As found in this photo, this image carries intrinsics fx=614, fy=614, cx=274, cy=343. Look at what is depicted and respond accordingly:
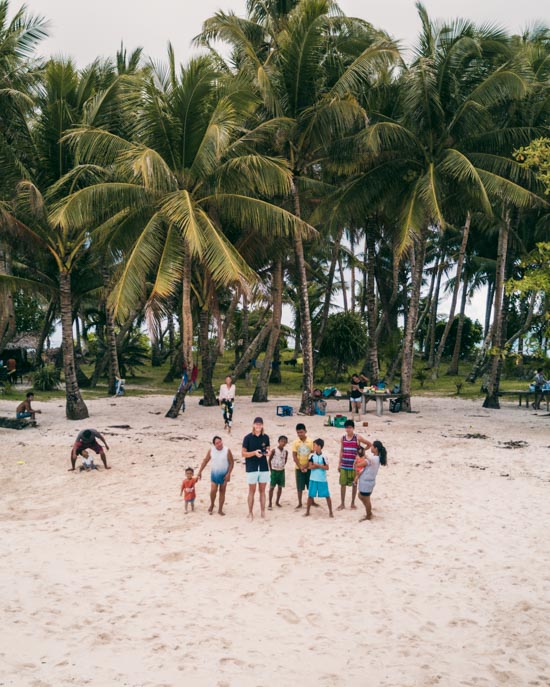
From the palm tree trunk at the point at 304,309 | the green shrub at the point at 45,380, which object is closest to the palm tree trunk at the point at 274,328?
the palm tree trunk at the point at 304,309

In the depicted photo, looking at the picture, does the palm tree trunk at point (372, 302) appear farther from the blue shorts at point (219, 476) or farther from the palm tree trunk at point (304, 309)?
the blue shorts at point (219, 476)

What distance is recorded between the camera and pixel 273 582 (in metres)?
7.00

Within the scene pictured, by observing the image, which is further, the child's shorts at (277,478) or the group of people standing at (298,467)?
the child's shorts at (277,478)

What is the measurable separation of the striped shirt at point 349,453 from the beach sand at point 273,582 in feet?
2.69

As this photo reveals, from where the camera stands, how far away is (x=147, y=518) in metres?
9.13

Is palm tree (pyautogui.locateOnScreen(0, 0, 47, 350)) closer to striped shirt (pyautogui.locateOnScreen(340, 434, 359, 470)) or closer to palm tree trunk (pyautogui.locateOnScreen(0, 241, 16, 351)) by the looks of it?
palm tree trunk (pyautogui.locateOnScreen(0, 241, 16, 351))

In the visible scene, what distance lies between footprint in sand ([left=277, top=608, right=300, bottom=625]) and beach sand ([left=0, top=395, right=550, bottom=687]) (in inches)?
0.8

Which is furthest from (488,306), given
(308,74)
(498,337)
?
(308,74)

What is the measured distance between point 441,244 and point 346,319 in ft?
30.3

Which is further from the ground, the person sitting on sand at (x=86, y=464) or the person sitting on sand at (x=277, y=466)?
the person sitting on sand at (x=277, y=466)

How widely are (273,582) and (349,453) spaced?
118 inches

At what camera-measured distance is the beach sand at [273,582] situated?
17.4 ft

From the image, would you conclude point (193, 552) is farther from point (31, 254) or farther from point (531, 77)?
point (531, 77)

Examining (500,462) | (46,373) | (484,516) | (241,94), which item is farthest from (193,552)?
(46,373)
